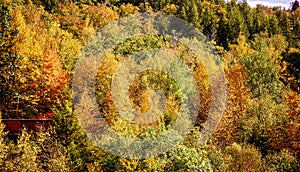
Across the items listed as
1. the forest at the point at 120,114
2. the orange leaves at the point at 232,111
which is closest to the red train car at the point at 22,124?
the forest at the point at 120,114

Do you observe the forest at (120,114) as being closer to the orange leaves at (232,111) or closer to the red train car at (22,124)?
the orange leaves at (232,111)

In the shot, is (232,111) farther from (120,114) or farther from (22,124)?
(22,124)

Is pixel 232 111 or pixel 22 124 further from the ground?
pixel 232 111

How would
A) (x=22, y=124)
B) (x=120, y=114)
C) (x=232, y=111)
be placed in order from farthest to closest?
1. (x=232, y=111)
2. (x=22, y=124)
3. (x=120, y=114)

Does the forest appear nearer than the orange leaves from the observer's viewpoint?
Yes

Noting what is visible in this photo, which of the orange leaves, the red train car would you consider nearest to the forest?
the orange leaves

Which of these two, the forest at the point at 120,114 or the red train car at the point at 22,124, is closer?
the forest at the point at 120,114

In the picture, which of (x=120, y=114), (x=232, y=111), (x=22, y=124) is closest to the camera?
(x=120, y=114)

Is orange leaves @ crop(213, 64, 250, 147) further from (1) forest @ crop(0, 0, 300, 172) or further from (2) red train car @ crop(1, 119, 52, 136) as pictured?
(2) red train car @ crop(1, 119, 52, 136)

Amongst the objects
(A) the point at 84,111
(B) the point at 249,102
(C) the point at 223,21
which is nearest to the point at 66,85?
(A) the point at 84,111

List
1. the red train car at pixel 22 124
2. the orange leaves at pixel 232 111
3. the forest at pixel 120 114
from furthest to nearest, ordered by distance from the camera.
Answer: the orange leaves at pixel 232 111 → the red train car at pixel 22 124 → the forest at pixel 120 114

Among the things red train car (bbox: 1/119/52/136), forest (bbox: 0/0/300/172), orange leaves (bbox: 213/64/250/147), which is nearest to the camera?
forest (bbox: 0/0/300/172)

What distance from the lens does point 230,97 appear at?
43.4 metres

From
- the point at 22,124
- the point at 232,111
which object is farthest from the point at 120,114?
the point at 232,111
